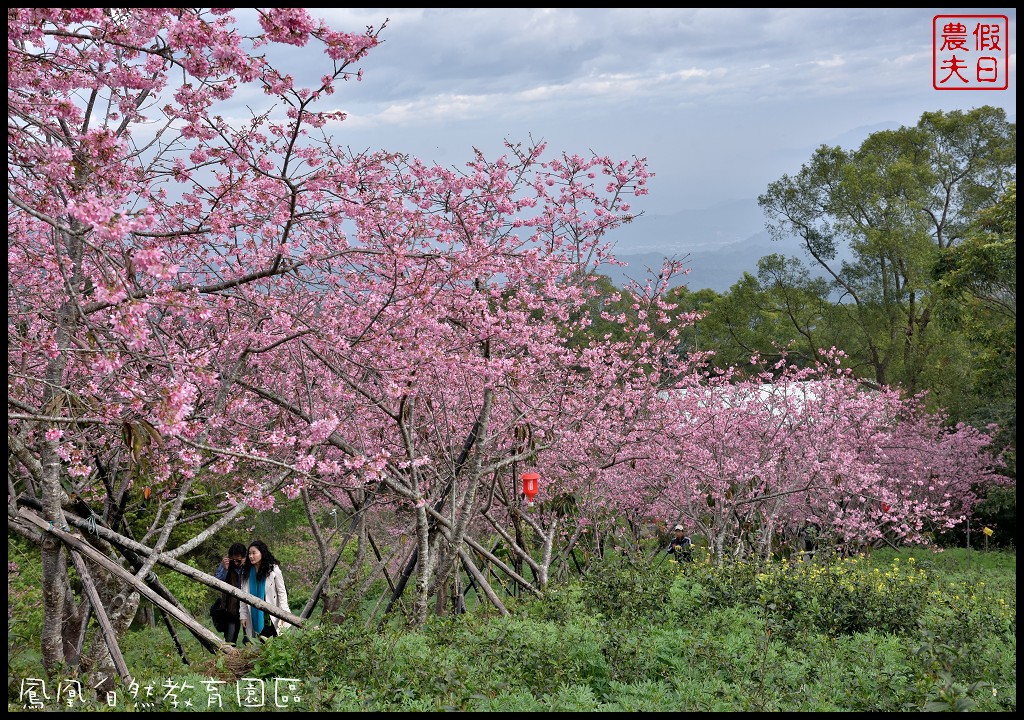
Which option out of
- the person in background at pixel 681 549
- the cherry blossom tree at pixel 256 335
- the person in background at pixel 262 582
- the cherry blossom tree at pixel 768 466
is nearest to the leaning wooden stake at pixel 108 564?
the cherry blossom tree at pixel 256 335

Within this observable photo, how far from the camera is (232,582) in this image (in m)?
7.10

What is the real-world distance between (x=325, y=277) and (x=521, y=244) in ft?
5.94

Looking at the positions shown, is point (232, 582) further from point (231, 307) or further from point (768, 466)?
point (768, 466)

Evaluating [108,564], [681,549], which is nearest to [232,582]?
[108,564]

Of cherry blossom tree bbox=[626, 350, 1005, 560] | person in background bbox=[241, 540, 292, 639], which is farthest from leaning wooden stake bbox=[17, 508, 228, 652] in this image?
cherry blossom tree bbox=[626, 350, 1005, 560]

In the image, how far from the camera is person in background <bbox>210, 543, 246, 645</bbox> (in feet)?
23.2

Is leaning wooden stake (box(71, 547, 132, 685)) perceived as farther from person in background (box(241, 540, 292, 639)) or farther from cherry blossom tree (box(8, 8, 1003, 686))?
person in background (box(241, 540, 292, 639))

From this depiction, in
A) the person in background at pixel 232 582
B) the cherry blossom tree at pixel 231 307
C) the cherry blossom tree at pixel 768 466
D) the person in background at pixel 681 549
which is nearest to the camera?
the cherry blossom tree at pixel 231 307

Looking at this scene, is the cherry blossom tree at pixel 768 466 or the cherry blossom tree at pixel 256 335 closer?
the cherry blossom tree at pixel 256 335

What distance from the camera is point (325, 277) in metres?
6.77

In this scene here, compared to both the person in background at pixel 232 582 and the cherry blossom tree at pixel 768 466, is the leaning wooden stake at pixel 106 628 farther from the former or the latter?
the cherry blossom tree at pixel 768 466

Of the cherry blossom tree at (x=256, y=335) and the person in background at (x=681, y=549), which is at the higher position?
the cherry blossom tree at (x=256, y=335)

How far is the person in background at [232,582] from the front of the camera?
7.07 metres

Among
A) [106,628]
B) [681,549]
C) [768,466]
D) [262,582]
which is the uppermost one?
[768,466]
